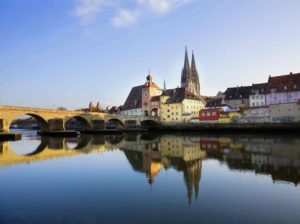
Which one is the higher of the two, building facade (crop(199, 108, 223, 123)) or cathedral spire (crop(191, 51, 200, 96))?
cathedral spire (crop(191, 51, 200, 96))

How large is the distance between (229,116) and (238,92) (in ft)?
55.8

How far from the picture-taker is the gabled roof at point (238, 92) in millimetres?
74000

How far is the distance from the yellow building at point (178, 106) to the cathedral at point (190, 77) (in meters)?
31.2

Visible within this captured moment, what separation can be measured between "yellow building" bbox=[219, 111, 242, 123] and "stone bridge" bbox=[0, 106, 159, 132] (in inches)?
747

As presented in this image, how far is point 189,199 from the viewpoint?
1031 cm

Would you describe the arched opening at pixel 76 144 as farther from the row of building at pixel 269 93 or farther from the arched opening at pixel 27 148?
the row of building at pixel 269 93

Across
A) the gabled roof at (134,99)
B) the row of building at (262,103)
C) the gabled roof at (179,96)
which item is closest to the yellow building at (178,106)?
the gabled roof at (179,96)

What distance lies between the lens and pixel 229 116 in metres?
61.4

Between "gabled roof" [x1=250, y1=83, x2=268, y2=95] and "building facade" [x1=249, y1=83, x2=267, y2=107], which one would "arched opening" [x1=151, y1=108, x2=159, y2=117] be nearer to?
"building facade" [x1=249, y1=83, x2=267, y2=107]

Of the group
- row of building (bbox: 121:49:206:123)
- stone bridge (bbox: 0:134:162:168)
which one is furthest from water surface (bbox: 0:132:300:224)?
row of building (bbox: 121:49:206:123)

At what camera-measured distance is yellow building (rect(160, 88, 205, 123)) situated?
242 ft

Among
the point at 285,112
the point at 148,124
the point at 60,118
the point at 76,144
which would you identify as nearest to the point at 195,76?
the point at 148,124

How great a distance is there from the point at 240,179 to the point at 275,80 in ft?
193

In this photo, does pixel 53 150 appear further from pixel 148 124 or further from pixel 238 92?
pixel 238 92
